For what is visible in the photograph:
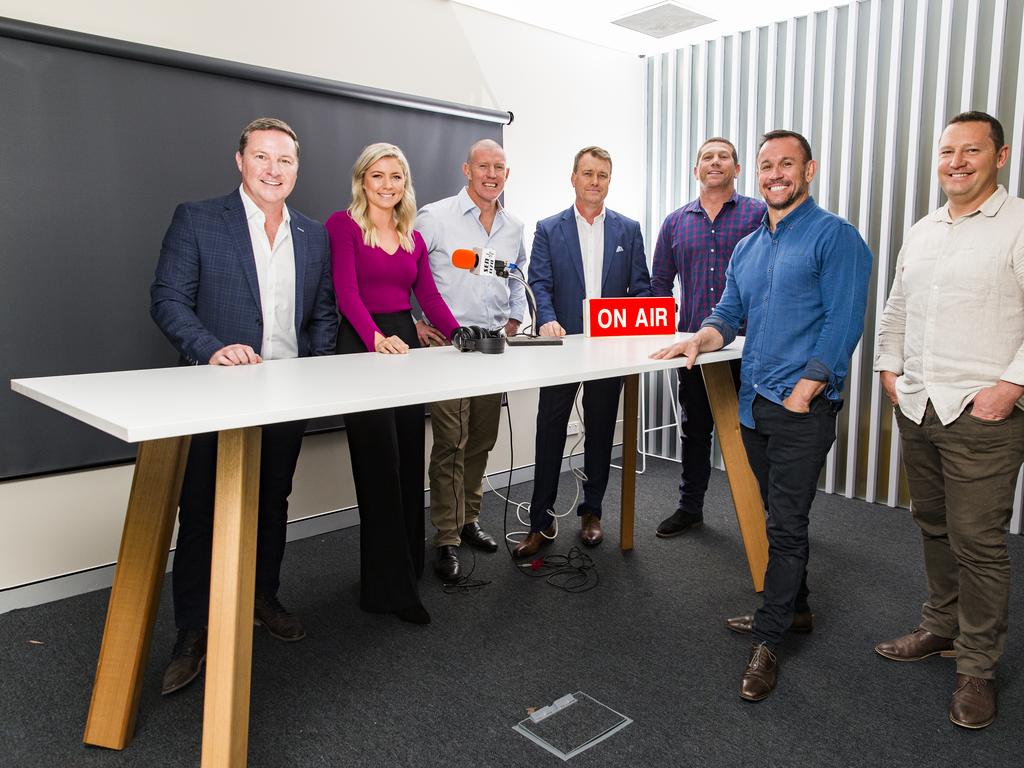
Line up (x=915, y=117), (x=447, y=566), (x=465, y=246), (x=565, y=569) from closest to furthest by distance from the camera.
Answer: (x=447, y=566), (x=565, y=569), (x=465, y=246), (x=915, y=117)

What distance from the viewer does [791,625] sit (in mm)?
2539

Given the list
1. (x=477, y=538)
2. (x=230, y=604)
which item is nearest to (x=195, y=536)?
(x=230, y=604)

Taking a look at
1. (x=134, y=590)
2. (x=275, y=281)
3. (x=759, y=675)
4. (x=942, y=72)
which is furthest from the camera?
(x=942, y=72)

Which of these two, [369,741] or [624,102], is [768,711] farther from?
[624,102]

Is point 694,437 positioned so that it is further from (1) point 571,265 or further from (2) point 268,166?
(2) point 268,166

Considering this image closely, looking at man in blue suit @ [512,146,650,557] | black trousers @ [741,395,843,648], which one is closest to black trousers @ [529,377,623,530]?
man in blue suit @ [512,146,650,557]

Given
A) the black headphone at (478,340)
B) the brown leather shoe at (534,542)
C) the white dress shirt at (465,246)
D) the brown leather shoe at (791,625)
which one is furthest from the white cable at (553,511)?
the brown leather shoe at (791,625)

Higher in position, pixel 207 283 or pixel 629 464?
pixel 207 283

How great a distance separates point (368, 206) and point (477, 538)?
1.49 metres

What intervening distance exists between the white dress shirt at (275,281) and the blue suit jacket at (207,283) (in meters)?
0.04

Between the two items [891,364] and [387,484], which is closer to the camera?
[891,364]

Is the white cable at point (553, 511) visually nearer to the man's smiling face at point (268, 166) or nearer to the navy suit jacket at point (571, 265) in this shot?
the navy suit jacket at point (571, 265)

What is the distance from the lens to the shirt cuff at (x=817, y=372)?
212cm

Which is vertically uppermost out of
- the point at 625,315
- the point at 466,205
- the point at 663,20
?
the point at 663,20
